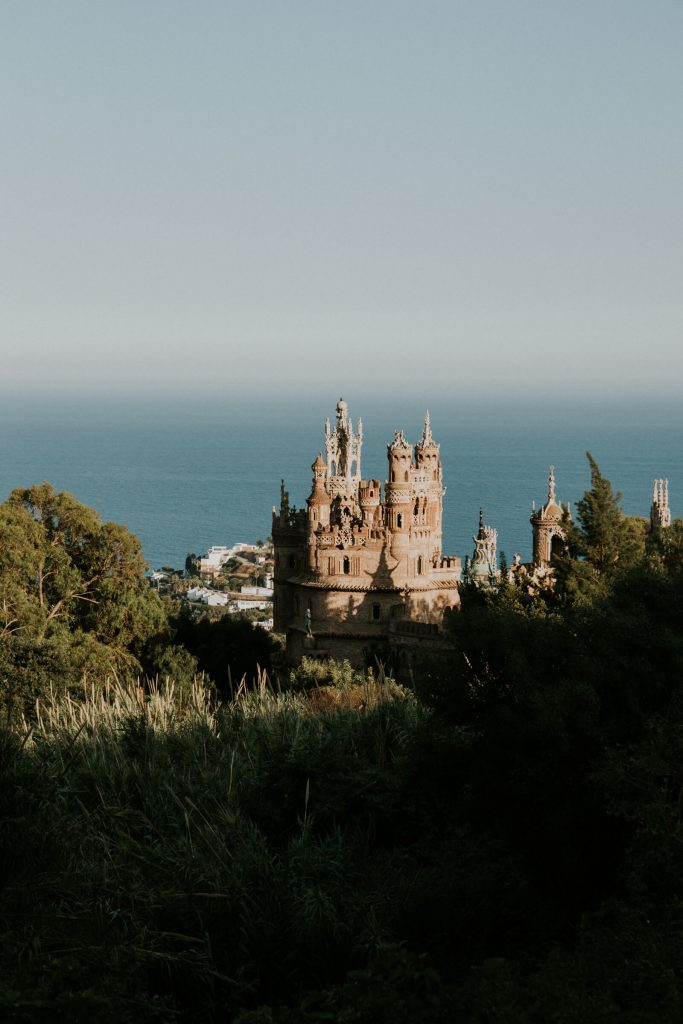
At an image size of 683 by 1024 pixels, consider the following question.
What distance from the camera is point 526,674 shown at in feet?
46.5

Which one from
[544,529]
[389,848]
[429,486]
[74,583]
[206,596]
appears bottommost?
[389,848]

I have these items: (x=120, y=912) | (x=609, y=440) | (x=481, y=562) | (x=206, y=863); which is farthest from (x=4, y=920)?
(x=609, y=440)

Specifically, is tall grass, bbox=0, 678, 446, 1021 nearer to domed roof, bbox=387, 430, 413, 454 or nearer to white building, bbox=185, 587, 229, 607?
domed roof, bbox=387, 430, 413, 454

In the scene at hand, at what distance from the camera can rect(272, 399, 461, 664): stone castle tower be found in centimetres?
3609

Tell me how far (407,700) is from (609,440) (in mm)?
186350

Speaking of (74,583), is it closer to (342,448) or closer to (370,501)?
(370,501)

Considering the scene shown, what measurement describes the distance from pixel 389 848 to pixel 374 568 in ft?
71.9

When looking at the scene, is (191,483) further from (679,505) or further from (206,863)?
(206,863)

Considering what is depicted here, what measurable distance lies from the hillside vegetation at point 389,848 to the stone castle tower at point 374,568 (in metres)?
18.0

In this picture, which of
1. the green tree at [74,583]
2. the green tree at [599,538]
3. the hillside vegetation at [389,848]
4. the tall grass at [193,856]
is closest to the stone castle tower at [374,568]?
the green tree at [74,583]

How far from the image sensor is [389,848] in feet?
47.2

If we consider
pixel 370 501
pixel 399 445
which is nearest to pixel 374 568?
pixel 370 501

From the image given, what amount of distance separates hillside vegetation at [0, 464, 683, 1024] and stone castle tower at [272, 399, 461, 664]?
18.0m

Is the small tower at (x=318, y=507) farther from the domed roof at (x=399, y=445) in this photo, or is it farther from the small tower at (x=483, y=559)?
the small tower at (x=483, y=559)
